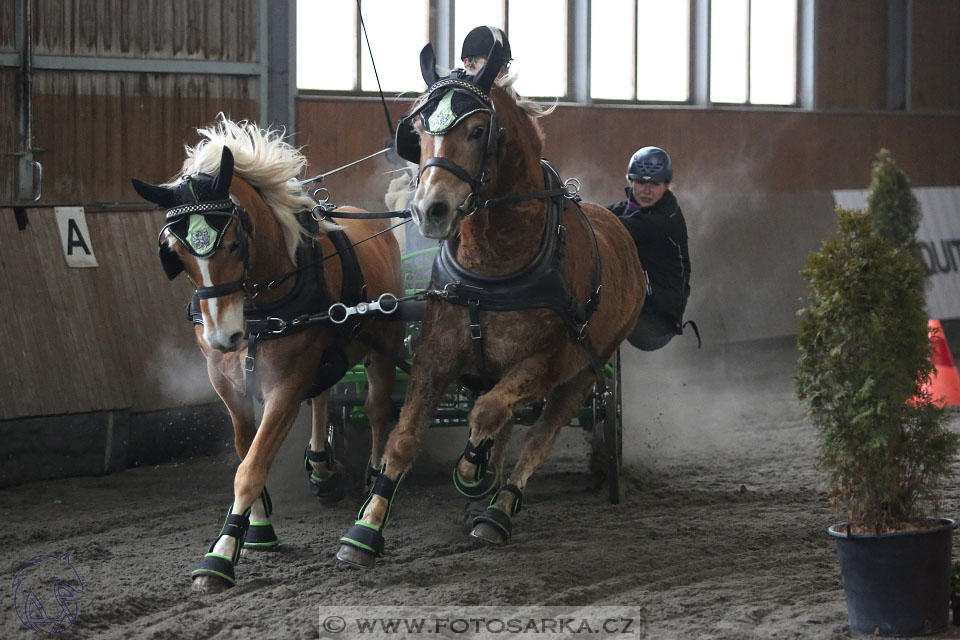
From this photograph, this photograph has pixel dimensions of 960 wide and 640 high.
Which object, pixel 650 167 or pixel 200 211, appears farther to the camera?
pixel 650 167

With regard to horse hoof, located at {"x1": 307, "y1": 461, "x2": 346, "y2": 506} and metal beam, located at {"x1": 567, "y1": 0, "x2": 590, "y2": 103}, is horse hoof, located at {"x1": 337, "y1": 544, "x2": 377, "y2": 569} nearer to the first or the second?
horse hoof, located at {"x1": 307, "y1": 461, "x2": 346, "y2": 506}

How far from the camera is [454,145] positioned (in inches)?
169

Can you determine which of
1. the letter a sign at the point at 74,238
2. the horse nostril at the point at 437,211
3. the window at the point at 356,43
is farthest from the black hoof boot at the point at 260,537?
the window at the point at 356,43

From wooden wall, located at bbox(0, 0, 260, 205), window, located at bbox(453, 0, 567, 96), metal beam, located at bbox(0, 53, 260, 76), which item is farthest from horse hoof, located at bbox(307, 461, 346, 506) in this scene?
window, located at bbox(453, 0, 567, 96)

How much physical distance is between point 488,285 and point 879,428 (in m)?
1.62

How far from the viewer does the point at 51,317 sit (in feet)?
24.0

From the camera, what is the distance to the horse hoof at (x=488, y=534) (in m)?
4.89

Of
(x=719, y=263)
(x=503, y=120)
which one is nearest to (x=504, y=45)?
(x=503, y=120)

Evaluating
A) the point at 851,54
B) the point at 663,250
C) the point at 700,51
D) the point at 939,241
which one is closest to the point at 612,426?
the point at 663,250

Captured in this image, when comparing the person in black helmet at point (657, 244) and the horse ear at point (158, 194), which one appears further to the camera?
the person in black helmet at point (657, 244)

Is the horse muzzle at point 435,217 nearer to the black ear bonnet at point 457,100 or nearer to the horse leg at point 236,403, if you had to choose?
the black ear bonnet at point 457,100

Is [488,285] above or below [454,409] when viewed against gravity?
above

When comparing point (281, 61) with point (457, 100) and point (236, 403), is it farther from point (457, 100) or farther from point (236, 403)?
point (457, 100)

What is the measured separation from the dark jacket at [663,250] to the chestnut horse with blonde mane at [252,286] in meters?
1.63
